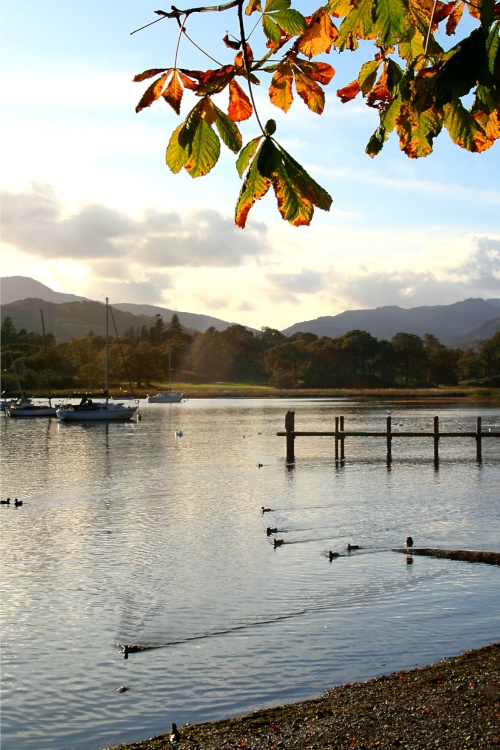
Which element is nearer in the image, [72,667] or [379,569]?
[72,667]

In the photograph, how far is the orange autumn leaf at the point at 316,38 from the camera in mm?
3578

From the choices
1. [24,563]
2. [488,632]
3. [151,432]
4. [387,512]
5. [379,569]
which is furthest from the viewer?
[151,432]

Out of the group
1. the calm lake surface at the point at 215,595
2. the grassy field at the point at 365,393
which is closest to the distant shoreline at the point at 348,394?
the grassy field at the point at 365,393

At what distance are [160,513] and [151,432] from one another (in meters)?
48.6

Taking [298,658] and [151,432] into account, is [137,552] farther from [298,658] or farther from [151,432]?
[151,432]

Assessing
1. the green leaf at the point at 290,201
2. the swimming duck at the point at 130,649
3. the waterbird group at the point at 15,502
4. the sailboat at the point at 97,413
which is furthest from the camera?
the sailboat at the point at 97,413

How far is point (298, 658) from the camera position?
12539mm

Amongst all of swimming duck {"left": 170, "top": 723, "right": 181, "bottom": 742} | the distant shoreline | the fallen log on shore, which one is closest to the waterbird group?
the fallen log on shore

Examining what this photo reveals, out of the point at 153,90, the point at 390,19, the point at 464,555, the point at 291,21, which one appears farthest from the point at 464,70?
the point at 464,555

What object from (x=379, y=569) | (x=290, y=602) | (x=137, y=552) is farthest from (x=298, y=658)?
(x=137, y=552)

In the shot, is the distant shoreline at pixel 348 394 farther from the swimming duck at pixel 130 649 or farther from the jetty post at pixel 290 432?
the swimming duck at pixel 130 649

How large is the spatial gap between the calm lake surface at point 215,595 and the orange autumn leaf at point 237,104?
8.90 meters

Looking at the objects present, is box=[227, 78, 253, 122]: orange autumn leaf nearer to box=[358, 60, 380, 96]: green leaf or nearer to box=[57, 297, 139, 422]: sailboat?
box=[358, 60, 380, 96]: green leaf

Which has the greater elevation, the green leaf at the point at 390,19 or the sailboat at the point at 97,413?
the green leaf at the point at 390,19
